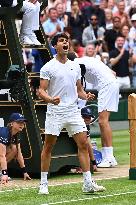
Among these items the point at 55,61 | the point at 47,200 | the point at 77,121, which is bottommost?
the point at 47,200

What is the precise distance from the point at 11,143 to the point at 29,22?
211cm

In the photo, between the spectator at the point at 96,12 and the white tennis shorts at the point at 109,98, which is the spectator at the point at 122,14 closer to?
the spectator at the point at 96,12

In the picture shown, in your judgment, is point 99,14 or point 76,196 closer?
point 76,196

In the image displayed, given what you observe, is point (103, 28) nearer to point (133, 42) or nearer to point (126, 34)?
point (126, 34)

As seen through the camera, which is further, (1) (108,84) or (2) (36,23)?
(1) (108,84)

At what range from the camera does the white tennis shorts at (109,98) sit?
15820mm

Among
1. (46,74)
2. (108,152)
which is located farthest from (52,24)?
(46,74)

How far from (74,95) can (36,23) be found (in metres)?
2.86

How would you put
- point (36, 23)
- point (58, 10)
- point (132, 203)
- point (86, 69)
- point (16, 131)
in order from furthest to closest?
point (58, 10) < point (86, 69) < point (36, 23) < point (16, 131) < point (132, 203)

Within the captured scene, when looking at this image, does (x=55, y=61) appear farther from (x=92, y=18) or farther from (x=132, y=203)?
(x=92, y=18)

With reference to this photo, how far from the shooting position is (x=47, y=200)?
11141mm

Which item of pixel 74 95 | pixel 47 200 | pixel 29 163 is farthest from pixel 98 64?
pixel 47 200

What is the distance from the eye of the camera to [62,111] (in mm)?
11844

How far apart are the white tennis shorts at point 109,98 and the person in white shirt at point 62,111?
3.91 meters
